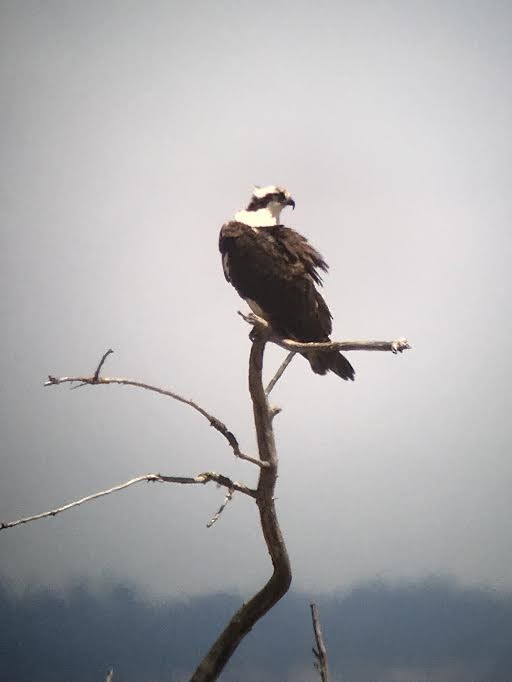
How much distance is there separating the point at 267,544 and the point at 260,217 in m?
2.92

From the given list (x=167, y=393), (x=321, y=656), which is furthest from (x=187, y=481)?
(x=321, y=656)

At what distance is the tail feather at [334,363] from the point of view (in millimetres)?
3602

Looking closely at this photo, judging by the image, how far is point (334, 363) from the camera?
11.9 feet

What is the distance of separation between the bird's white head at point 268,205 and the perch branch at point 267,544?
6.67 feet

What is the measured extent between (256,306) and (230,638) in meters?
2.40

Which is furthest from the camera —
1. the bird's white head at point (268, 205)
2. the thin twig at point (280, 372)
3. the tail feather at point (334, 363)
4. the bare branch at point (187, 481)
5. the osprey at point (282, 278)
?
the bird's white head at point (268, 205)

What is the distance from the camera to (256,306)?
4.11m

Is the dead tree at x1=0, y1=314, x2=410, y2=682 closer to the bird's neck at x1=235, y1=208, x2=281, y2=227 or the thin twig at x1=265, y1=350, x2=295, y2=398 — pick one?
the thin twig at x1=265, y1=350, x2=295, y2=398

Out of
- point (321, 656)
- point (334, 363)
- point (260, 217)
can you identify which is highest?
point (260, 217)

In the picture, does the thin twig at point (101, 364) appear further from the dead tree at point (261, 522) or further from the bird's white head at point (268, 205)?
the bird's white head at point (268, 205)

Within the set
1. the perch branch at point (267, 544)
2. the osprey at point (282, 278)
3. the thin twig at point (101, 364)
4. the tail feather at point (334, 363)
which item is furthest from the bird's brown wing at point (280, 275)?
the thin twig at point (101, 364)

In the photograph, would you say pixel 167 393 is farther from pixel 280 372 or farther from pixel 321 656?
pixel 321 656

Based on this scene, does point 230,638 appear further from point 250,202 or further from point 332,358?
point 250,202

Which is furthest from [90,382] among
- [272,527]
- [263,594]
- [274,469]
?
[263,594]
